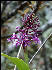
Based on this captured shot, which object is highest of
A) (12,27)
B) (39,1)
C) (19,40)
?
(39,1)

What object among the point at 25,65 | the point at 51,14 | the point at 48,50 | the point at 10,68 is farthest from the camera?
the point at 48,50

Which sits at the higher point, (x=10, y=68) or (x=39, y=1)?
(x=39, y=1)

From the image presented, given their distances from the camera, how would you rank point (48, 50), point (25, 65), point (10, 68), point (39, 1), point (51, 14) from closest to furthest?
point (25, 65) < point (39, 1) < point (10, 68) < point (51, 14) < point (48, 50)

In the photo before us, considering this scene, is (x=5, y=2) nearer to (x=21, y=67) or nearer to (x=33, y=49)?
(x=33, y=49)

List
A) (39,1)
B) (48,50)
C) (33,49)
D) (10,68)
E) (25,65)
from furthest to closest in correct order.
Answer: (48,50), (33,49), (10,68), (39,1), (25,65)

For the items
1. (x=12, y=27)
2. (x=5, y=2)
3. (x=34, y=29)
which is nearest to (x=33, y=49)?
(x=12, y=27)

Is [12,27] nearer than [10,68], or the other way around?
[10,68]

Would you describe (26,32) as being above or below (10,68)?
above

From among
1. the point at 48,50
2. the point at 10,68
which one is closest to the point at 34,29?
the point at 10,68

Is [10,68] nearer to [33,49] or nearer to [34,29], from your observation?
[33,49]
